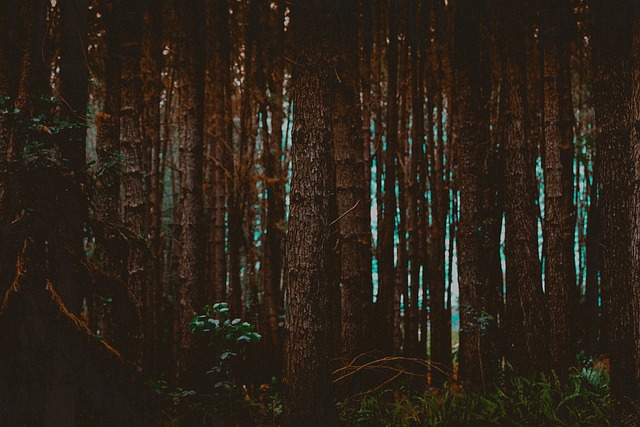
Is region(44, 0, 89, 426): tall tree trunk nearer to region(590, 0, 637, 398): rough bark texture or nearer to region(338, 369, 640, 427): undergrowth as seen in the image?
region(338, 369, 640, 427): undergrowth

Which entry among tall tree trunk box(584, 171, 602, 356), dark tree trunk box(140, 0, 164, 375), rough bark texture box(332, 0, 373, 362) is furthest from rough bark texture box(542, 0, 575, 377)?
dark tree trunk box(140, 0, 164, 375)

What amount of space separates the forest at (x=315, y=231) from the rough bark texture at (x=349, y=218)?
0.02 m

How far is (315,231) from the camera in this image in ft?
12.7

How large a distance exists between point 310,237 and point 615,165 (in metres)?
2.57

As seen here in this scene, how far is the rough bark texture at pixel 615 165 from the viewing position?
4480 mm

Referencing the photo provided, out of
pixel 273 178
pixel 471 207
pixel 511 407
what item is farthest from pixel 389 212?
pixel 273 178

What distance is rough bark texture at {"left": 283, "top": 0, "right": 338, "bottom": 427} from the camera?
3.79m

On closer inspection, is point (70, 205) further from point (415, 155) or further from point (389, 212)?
point (415, 155)

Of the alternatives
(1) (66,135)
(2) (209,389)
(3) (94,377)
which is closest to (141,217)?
(1) (66,135)

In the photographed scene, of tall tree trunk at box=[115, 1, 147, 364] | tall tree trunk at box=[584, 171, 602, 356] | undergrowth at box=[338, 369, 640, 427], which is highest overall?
tall tree trunk at box=[115, 1, 147, 364]

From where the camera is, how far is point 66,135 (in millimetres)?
4004

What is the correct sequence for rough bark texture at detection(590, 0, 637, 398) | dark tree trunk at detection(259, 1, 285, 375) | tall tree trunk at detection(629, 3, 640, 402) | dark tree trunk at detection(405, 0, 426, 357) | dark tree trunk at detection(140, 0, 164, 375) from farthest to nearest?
dark tree trunk at detection(259, 1, 285, 375) < dark tree trunk at detection(140, 0, 164, 375) < dark tree trunk at detection(405, 0, 426, 357) < rough bark texture at detection(590, 0, 637, 398) < tall tree trunk at detection(629, 3, 640, 402)

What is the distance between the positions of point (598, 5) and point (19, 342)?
4771mm

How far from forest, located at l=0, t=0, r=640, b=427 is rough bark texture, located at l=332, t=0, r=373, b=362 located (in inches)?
0.8
